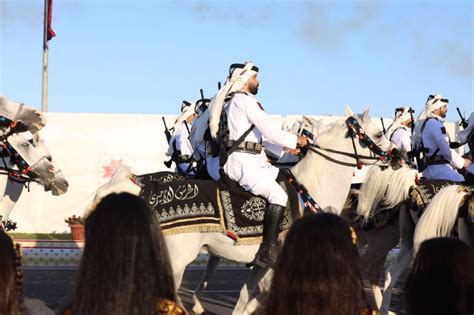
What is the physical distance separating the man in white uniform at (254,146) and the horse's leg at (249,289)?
0.31 metres

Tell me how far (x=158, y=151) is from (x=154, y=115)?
2.57 feet

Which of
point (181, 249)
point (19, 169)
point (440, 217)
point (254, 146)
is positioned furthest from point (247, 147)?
point (19, 169)

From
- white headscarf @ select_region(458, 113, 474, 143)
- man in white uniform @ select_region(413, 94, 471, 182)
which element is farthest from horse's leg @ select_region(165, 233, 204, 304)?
white headscarf @ select_region(458, 113, 474, 143)

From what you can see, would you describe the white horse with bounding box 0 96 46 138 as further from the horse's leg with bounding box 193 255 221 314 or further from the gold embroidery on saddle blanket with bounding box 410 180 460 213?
the gold embroidery on saddle blanket with bounding box 410 180 460 213

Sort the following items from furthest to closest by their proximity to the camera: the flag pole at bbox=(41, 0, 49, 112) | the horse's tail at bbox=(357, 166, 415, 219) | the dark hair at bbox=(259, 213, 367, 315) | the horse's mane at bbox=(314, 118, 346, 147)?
the flag pole at bbox=(41, 0, 49, 112), the horse's tail at bbox=(357, 166, 415, 219), the horse's mane at bbox=(314, 118, 346, 147), the dark hair at bbox=(259, 213, 367, 315)

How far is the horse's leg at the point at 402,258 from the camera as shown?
432 inches

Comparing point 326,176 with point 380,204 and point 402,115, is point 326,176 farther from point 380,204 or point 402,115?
point 402,115

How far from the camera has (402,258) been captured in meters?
11.2

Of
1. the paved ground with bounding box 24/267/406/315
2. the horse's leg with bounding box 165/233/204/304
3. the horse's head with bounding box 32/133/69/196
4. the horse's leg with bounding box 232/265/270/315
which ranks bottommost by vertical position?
the paved ground with bounding box 24/267/406/315

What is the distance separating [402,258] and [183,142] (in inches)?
207

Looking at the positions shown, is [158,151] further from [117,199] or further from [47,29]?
[117,199]

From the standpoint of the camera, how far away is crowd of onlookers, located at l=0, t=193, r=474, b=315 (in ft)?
11.3

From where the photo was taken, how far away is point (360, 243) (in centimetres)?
1252

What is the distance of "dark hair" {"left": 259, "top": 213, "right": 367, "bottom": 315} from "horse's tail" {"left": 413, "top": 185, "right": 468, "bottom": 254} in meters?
6.38
